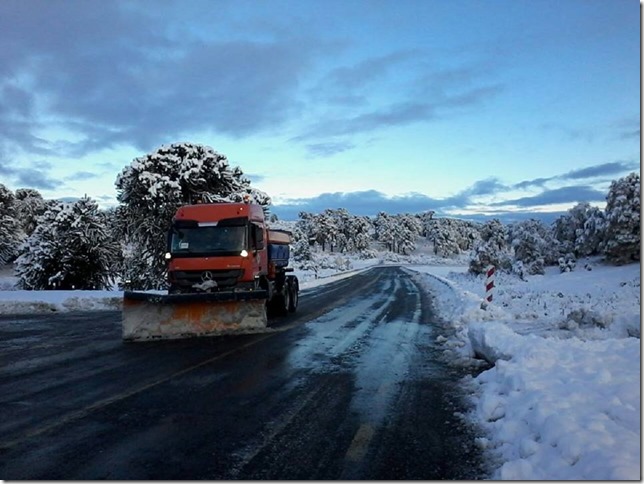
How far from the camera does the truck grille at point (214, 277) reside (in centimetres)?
1204

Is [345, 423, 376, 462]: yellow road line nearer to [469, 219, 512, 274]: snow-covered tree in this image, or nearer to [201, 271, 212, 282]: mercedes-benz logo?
[201, 271, 212, 282]: mercedes-benz logo

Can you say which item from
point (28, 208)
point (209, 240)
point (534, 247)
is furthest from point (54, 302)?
point (28, 208)

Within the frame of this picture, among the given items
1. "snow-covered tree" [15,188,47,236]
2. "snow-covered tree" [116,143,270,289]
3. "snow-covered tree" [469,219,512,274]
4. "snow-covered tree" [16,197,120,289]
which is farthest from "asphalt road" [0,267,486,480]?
"snow-covered tree" [15,188,47,236]

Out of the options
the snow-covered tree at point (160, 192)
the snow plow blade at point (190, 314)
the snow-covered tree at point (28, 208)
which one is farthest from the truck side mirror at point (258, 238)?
the snow-covered tree at point (28, 208)

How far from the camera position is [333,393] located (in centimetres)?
664

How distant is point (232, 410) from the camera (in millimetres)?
5816

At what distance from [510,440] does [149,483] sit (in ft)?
10.7

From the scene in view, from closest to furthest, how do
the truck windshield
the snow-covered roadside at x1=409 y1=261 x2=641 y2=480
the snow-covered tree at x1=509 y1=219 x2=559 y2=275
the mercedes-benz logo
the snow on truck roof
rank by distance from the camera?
the snow-covered roadside at x1=409 y1=261 x2=641 y2=480 < the mercedes-benz logo < the truck windshield < the snow on truck roof < the snow-covered tree at x1=509 y1=219 x2=559 y2=275

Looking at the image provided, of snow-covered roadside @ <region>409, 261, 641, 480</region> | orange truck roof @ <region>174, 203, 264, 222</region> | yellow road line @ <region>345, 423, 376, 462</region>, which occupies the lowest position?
yellow road line @ <region>345, 423, 376, 462</region>

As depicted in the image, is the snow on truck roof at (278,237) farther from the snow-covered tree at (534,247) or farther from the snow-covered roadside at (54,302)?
the snow-covered tree at (534,247)

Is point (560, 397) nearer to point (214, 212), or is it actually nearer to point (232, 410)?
point (232, 410)

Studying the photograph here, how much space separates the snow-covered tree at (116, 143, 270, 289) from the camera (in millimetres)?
25375

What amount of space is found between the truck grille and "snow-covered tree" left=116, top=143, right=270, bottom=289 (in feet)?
45.8

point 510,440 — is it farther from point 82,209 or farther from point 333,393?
point 82,209
